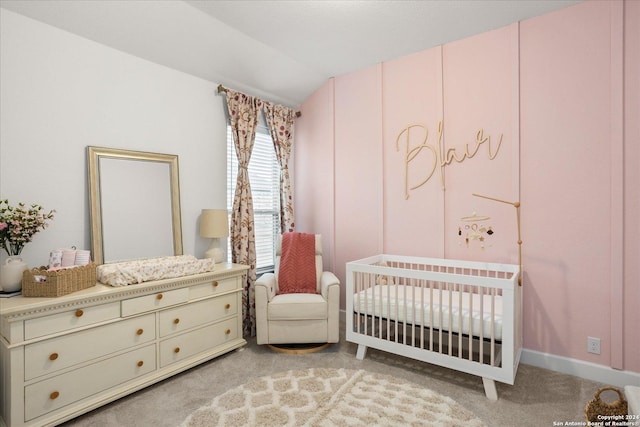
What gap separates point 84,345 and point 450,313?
2.24 metres

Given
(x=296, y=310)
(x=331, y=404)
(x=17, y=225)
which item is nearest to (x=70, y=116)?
(x=17, y=225)

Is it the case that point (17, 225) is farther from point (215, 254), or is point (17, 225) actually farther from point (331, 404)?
point (331, 404)

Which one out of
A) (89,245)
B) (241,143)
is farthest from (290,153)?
(89,245)

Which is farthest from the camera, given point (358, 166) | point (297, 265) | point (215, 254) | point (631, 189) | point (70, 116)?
point (358, 166)

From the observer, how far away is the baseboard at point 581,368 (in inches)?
89.0

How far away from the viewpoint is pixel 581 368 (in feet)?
7.87

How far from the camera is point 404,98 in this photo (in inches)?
127

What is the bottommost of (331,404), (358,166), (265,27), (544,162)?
(331,404)

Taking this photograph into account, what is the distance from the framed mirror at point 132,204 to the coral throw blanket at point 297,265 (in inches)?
36.2

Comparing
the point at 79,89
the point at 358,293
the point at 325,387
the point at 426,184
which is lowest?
the point at 325,387

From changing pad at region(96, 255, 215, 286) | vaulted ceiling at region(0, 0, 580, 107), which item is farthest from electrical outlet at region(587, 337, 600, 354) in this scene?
changing pad at region(96, 255, 215, 286)

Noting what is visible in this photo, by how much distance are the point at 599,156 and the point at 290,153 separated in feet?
9.23

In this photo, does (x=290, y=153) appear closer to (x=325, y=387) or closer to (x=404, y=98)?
(x=404, y=98)

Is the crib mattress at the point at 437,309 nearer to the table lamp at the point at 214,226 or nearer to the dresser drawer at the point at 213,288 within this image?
the dresser drawer at the point at 213,288
